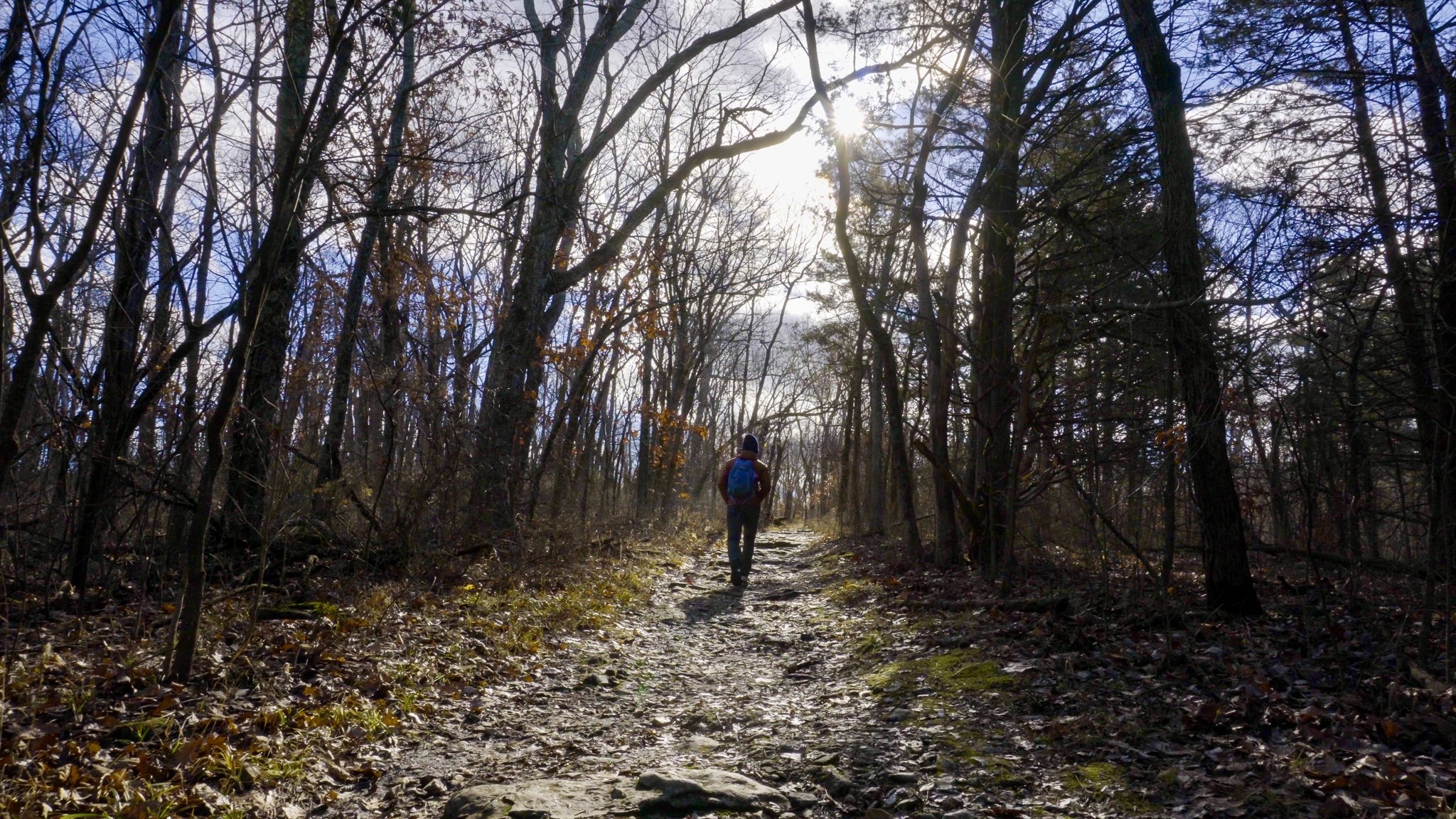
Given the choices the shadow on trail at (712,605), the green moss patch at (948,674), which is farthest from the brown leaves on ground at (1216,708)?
the shadow on trail at (712,605)

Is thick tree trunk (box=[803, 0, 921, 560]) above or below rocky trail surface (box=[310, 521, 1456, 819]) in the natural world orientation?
above

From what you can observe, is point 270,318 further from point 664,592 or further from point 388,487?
point 664,592

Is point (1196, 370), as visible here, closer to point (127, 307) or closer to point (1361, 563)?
point (1361, 563)

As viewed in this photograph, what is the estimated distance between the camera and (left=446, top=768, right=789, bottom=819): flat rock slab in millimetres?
3732

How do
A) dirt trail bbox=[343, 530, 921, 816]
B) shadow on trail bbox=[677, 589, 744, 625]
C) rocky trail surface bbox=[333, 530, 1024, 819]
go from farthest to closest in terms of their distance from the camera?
shadow on trail bbox=[677, 589, 744, 625], dirt trail bbox=[343, 530, 921, 816], rocky trail surface bbox=[333, 530, 1024, 819]

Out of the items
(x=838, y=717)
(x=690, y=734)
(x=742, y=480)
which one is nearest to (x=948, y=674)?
(x=838, y=717)

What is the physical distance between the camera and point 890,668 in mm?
6547

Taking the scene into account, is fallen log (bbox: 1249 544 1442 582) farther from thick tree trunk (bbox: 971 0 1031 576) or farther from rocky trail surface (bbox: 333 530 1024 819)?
rocky trail surface (bbox: 333 530 1024 819)

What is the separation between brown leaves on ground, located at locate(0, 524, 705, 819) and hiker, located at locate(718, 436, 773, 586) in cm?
438

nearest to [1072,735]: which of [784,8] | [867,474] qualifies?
[784,8]

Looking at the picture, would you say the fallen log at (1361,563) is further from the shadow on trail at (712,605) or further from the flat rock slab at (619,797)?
the shadow on trail at (712,605)

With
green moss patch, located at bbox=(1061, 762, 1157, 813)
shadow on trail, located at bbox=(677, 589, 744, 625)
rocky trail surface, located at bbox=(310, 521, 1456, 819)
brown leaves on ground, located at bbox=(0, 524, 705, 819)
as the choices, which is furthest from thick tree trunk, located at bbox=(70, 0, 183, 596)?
green moss patch, located at bbox=(1061, 762, 1157, 813)

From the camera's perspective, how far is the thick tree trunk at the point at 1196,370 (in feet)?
22.2

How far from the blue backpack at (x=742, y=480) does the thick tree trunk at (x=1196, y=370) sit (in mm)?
5994
